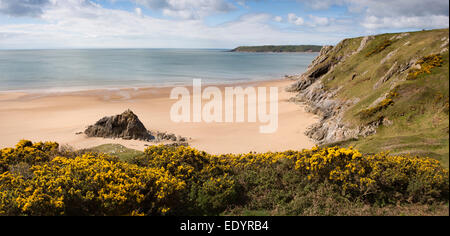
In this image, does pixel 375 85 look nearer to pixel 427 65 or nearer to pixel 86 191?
pixel 427 65

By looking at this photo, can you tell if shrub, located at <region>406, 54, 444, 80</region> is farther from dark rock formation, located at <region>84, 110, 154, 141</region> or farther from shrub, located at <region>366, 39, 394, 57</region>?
dark rock formation, located at <region>84, 110, 154, 141</region>

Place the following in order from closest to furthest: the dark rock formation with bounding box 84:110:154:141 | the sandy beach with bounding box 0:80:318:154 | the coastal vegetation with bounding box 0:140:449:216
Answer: the coastal vegetation with bounding box 0:140:449:216 → the sandy beach with bounding box 0:80:318:154 → the dark rock formation with bounding box 84:110:154:141

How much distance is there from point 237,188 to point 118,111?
86.9 ft

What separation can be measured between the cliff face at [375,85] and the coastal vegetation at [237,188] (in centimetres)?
236

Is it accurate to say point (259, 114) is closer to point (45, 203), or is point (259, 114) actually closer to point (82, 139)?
point (82, 139)

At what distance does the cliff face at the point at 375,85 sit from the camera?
1594cm

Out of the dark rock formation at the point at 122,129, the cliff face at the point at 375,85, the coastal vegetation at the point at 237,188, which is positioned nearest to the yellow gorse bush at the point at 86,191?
the coastal vegetation at the point at 237,188

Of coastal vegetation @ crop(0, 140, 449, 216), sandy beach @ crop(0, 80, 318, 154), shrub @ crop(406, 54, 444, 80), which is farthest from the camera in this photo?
sandy beach @ crop(0, 80, 318, 154)

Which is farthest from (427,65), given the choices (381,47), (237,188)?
(381,47)

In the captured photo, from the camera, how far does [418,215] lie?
670cm

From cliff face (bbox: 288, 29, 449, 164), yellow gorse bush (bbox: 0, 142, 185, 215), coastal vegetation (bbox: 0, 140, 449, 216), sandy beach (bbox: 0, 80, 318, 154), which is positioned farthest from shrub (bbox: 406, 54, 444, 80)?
yellow gorse bush (bbox: 0, 142, 185, 215)

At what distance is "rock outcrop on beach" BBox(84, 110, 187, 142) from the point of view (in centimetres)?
2109

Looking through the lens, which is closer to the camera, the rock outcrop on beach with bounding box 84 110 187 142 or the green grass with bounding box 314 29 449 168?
the green grass with bounding box 314 29 449 168

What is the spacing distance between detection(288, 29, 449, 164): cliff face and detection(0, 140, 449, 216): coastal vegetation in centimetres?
236
